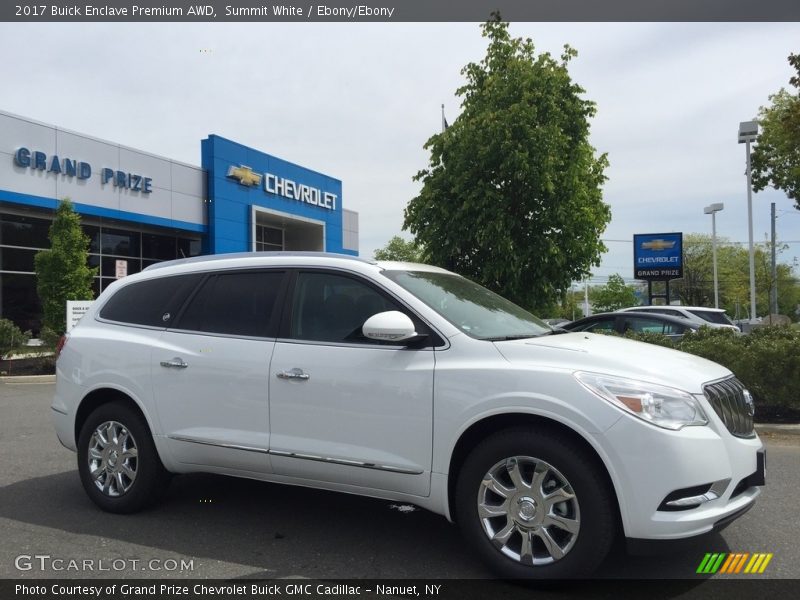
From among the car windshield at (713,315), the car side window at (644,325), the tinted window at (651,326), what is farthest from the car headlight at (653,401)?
the car windshield at (713,315)

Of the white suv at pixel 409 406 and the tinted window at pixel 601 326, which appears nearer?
the white suv at pixel 409 406

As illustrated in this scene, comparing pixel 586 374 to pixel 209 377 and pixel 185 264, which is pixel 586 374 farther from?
pixel 185 264

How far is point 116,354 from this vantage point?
16.1 feet

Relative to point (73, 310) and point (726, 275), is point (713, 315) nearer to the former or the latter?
point (73, 310)

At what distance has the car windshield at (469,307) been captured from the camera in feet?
13.4

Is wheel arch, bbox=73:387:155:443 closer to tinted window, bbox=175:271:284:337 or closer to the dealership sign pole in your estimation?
tinted window, bbox=175:271:284:337

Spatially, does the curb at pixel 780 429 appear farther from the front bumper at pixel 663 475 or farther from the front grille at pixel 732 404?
the front bumper at pixel 663 475

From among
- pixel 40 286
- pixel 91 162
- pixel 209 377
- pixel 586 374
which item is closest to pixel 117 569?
pixel 209 377

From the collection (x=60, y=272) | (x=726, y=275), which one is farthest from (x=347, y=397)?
(x=726, y=275)

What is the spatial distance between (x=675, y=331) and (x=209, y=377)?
9976 mm

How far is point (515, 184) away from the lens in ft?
42.9

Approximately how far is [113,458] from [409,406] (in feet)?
7.97

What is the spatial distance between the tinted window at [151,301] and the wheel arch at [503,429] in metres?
2.40

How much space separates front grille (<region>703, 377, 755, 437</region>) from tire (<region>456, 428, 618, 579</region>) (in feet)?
2.40
